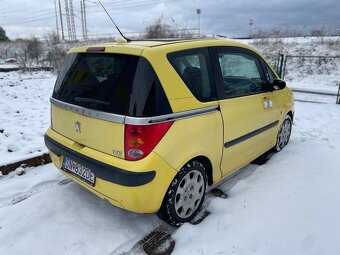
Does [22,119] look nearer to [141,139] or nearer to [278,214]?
[141,139]

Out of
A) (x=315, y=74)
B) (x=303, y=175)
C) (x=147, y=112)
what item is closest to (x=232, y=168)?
(x=303, y=175)

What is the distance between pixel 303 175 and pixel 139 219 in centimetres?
222

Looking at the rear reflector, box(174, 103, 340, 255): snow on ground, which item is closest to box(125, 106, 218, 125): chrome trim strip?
the rear reflector

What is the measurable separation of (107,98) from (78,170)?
82cm

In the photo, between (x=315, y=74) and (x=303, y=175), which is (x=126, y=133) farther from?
(x=315, y=74)

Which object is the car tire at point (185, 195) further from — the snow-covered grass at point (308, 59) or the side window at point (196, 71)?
the snow-covered grass at point (308, 59)

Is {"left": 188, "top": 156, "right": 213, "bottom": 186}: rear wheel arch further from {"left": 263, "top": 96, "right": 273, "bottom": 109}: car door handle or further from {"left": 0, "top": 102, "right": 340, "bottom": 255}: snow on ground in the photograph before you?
{"left": 263, "top": 96, "right": 273, "bottom": 109}: car door handle

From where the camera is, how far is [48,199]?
10.5 feet

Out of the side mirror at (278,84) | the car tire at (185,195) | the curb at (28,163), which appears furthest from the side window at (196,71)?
the curb at (28,163)

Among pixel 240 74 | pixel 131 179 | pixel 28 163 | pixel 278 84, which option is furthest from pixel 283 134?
pixel 28 163

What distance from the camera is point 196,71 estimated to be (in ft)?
9.25

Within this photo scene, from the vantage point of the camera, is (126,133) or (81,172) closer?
(126,133)

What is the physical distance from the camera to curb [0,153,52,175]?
3867 mm

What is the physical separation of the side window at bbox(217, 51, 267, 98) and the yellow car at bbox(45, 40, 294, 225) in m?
0.02
